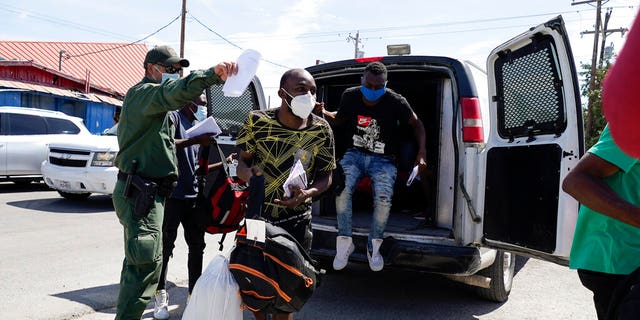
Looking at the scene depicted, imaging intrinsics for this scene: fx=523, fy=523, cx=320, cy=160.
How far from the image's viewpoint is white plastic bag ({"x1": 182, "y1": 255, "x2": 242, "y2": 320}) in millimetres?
2480

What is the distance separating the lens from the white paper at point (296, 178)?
2729 millimetres

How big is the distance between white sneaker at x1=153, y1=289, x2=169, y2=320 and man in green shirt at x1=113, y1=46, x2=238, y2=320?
1118mm

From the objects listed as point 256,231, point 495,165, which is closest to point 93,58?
point 495,165

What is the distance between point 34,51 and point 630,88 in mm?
29877

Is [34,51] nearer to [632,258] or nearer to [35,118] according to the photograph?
[35,118]

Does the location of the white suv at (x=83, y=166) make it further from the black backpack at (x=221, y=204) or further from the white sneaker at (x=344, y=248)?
the white sneaker at (x=344, y=248)

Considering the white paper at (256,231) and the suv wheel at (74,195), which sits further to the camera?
the suv wheel at (74,195)

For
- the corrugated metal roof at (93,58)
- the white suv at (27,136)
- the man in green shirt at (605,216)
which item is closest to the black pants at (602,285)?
the man in green shirt at (605,216)

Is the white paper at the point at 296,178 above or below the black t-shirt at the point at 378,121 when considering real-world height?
below

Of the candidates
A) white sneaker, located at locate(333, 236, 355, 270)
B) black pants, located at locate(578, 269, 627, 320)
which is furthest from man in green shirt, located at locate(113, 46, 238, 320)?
black pants, located at locate(578, 269, 627, 320)

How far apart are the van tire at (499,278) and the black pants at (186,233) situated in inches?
94.2

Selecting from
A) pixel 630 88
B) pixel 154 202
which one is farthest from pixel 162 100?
pixel 630 88

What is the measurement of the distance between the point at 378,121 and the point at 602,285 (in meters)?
2.80

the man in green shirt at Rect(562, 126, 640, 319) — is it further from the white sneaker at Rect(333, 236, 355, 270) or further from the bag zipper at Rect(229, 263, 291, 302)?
the white sneaker at Rect(333, 236, 355, 270)
